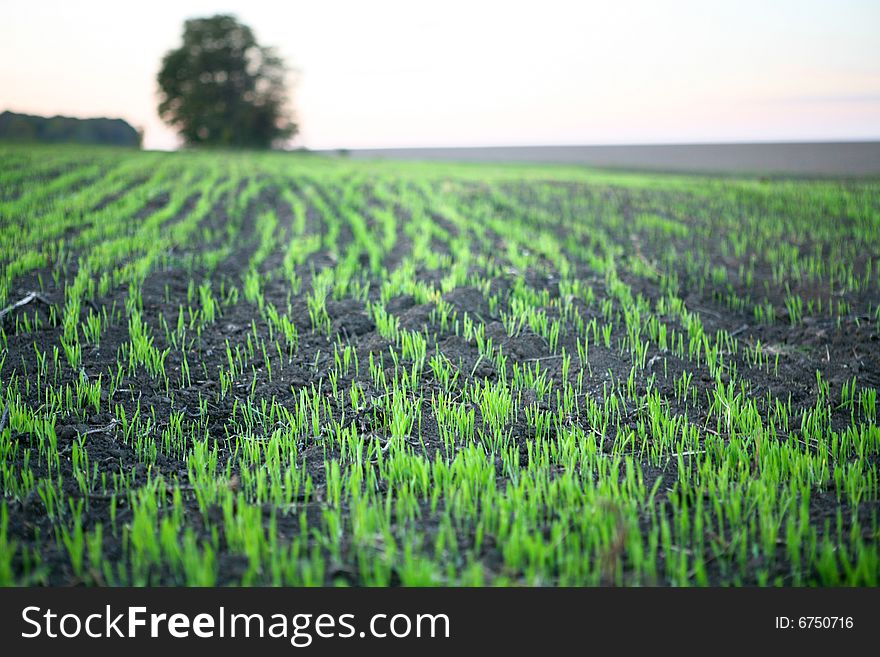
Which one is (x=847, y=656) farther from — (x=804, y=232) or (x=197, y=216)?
(x=197, y=216)

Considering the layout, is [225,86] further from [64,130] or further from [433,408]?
[433,408]

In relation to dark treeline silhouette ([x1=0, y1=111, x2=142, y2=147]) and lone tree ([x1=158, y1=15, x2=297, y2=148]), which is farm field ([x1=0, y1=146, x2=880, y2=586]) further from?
lone tree ([x1=158, y1=15, x2=297, y2=148])

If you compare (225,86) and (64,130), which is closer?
(64,130)

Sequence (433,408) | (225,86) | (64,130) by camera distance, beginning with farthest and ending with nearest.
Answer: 1. (225,86)
2. (64,130)
3. (433,408)

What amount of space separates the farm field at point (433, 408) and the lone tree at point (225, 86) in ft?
105

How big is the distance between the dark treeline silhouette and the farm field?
18.2 m

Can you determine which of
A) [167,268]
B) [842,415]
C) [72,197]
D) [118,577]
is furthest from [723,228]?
[72,197]

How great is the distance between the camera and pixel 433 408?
3688 millimetres

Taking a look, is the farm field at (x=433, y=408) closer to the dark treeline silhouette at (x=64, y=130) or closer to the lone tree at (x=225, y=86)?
the dark treeline silhouette at (x=64, y=130)

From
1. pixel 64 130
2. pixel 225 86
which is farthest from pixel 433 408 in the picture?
pixel 225 86

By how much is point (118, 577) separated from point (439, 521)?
1.18 meters

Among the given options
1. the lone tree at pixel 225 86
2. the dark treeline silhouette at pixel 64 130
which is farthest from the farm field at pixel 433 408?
the lone tree at pixel 225 86

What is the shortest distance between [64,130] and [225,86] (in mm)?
12047

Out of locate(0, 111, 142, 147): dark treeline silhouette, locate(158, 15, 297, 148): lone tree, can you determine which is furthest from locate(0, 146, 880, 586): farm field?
locate(158, 15, 297, 148): lone tree
